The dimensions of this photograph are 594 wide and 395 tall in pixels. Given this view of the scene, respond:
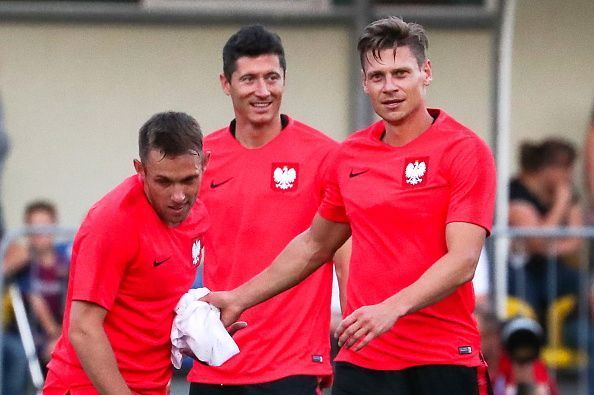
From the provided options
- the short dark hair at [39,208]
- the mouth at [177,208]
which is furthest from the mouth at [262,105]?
the short dark hair at [39,208]

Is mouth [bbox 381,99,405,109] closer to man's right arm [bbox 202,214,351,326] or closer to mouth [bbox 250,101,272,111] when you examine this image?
man's right arm [bbox 202,214,351,326]

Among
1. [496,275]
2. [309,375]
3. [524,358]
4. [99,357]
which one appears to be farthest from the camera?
[496,275]

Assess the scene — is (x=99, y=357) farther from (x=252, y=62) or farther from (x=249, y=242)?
(x=252, y=62)

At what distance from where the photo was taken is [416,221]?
6453 mm

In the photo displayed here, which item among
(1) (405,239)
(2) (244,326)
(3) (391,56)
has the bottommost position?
(2) (244,326)

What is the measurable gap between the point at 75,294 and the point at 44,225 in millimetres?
5017

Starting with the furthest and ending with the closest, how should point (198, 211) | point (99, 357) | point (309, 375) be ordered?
point (309, 375), point (198, 211), point (99, 357)

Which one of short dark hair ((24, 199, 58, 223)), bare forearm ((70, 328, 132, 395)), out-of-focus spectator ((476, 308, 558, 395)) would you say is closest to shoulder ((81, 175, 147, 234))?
bare forearm ((70, 328, 132, 395))

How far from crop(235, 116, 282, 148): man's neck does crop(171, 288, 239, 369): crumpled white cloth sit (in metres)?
1.22

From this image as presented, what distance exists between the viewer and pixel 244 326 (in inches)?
275

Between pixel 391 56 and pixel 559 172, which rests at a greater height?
pixel 391 56

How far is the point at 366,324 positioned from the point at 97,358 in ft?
3.53

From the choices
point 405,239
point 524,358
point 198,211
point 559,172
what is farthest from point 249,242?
point 559,172

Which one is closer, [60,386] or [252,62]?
[60,386]
